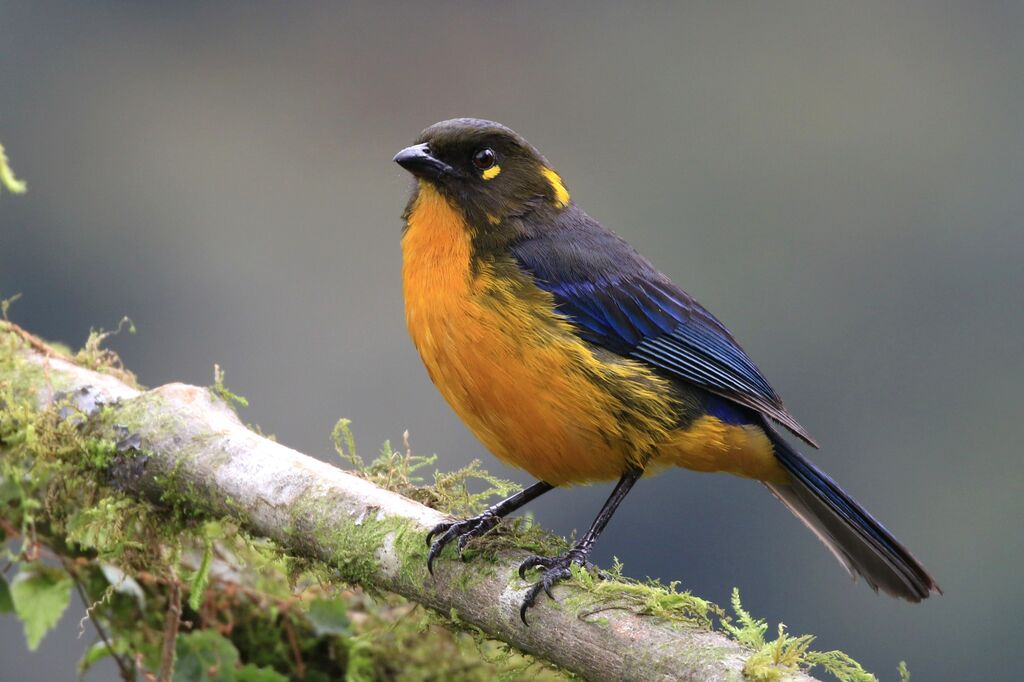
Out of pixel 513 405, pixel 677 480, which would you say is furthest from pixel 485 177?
pixel 677 480

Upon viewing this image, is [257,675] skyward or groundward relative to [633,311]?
groundward

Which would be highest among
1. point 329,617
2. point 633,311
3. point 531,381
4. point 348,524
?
point 633,311

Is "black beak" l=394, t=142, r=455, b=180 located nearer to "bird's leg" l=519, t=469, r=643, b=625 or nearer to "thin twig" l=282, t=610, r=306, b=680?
"bird's leg" l=519, t=469, r=643, b=625

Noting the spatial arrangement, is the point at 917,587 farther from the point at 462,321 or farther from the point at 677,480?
the point at 677,480

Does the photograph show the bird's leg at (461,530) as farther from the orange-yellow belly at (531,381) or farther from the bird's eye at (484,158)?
the bird's eye at (484,158)

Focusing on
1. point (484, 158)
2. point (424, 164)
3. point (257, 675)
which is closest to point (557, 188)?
point (484, 158)

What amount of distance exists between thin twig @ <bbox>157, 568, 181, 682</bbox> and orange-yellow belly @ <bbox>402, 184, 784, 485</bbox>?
3.59ft

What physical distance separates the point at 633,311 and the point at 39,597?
212 centimetres

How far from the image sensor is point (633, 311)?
3932 mm

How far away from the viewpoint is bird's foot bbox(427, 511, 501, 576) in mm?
3242

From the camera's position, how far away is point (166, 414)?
3.76 metres

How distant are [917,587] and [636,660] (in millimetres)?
1691

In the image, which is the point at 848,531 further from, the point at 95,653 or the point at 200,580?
the point at 95,653

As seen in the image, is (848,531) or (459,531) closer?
(459,531)
